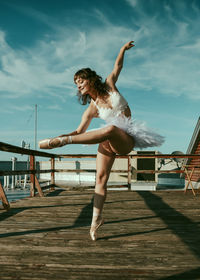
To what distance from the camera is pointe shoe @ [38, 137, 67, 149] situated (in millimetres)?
2191

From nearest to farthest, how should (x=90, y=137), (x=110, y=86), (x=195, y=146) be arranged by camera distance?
(x=90, y=137) → (x=110, y=86) → (x=195, y=146)

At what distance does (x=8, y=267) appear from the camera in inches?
73.5

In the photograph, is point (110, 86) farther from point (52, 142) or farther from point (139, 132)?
point (52, 142)

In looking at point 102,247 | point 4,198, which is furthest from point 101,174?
point 4,198

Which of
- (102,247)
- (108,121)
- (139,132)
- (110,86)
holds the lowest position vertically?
(102,247)

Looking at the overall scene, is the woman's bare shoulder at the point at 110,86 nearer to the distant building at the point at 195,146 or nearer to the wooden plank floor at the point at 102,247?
the wooden plank floor at the point at 102,247

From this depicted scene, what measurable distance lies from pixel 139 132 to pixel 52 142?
0.86 meters

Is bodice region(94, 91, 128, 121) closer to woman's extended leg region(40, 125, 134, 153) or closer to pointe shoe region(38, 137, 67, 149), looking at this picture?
woman's extended leg region(40, 125, 134, 153)

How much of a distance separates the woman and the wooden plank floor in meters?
0.37

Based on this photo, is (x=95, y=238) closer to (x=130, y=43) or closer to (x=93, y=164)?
(x=130, y=43)

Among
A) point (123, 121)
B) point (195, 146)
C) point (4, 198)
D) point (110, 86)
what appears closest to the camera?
point (123, 121)

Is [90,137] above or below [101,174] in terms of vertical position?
above

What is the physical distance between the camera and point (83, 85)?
2.60m

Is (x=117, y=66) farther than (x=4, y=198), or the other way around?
(x=4, y=198)
